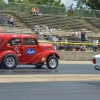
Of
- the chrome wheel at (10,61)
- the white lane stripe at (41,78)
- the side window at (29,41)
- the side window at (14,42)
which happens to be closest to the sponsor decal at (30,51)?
the side window at (29,41)

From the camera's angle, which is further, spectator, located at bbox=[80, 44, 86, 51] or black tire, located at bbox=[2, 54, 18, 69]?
spectator, located at bbox=[80, 44, 86, 51]

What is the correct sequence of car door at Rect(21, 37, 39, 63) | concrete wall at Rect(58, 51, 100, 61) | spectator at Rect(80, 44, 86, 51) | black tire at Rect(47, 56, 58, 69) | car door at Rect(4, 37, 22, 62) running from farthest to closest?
spectator at Rect(80, 44, 86, 51), concrete wall at Rect(58, 51, 100, 61), black tire at Rect(47, 56, 58, 69), car door at Rect(21, 37, 39, 63), car door at Rect(4, 37, 22, 62)

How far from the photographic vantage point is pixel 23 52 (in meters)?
24.5

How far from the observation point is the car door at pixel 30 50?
2459cm

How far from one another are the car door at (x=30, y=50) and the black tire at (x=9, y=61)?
2.62ft

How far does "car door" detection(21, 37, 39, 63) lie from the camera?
2459 cm

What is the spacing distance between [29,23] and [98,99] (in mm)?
34182

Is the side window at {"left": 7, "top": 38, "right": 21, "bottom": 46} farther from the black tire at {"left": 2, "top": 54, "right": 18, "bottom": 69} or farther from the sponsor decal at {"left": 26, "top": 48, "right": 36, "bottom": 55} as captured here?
the black tire at {"left": 2, "top": 54, "right": 18, "bottom": 69}

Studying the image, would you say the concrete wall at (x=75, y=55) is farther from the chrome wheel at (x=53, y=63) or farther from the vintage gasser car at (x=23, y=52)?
the chrome wheel at (x=53, y=63)

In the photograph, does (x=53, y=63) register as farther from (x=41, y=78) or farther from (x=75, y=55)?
(x=75, y=55)

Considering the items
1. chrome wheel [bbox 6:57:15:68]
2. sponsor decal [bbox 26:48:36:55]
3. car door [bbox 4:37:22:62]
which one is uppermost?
car door [bbox 4:37:22:62]

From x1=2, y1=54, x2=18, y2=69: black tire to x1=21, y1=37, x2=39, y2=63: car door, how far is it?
2.62 feet

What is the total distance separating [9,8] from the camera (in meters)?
50.3

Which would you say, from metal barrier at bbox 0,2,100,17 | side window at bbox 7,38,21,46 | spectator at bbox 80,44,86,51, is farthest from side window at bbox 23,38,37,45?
metal barrier at bbox 0,2,100,17
